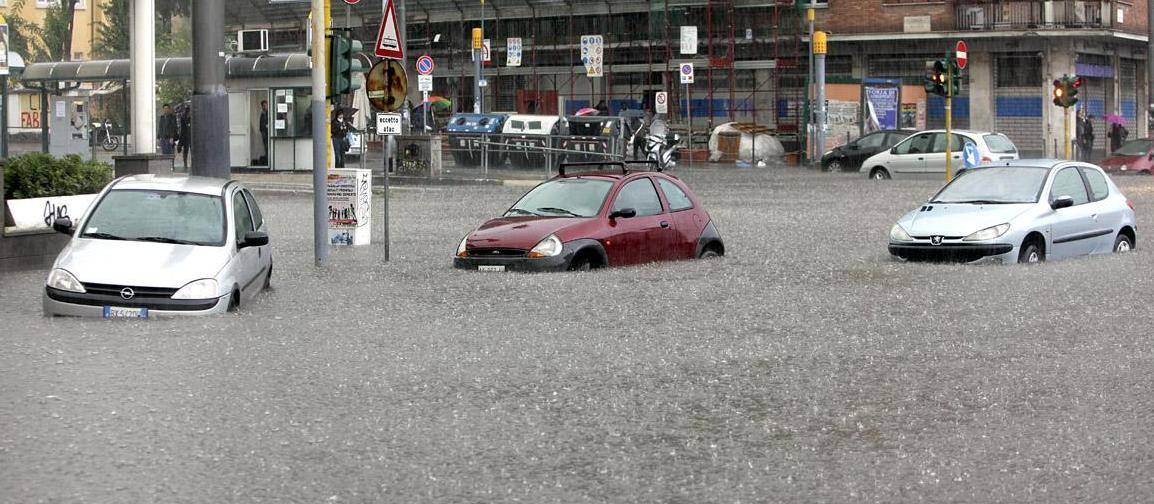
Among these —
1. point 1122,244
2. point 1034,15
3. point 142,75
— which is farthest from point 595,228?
point 1034,15

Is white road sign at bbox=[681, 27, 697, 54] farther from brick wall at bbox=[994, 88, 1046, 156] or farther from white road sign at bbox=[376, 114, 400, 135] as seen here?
white road sign at bbox=[376, 114, 400, 135]

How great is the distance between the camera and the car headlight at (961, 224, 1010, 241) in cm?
1850

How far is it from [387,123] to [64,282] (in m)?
7.69

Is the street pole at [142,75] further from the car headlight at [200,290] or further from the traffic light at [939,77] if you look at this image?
the traffic light at [939,77]

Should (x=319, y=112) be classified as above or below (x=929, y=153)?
above

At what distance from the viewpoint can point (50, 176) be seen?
1956cm

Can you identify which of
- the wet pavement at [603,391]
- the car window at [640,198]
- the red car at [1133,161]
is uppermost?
the red car at [1133,161]

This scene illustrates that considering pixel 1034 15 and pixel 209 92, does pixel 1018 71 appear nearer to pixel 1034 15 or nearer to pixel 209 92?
pixel 1034 15

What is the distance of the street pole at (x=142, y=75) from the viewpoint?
23672 millimetres

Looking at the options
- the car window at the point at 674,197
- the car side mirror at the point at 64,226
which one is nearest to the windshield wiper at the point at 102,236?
the car side mirror at the point at 64,226

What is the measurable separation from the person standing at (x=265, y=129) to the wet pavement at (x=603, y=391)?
20.1m

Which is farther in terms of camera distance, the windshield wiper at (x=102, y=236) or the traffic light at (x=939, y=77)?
the traffic light at (x=939, y=77)

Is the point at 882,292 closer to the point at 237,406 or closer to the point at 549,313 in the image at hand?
the point at 549,313

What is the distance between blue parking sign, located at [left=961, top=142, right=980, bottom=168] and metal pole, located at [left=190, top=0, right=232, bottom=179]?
20620 mm
